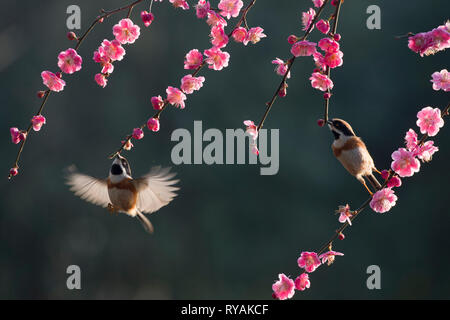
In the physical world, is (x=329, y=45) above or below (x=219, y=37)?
below

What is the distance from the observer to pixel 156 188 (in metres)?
1.64

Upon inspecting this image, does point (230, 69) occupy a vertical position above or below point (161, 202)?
above

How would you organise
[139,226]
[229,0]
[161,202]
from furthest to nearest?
[139,226]
[161,202]
[229,0]

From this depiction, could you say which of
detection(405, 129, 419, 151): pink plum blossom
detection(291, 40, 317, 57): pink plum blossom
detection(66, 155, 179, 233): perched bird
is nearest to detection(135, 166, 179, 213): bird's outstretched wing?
detection(66, 155, 179, 233): perched bird

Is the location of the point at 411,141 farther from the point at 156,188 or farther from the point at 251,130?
the point at 156,188

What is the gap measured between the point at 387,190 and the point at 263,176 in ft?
9.51

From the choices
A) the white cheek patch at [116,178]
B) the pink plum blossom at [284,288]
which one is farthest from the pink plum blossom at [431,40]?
the white cheek patch at [116,178]

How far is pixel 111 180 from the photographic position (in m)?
1.71

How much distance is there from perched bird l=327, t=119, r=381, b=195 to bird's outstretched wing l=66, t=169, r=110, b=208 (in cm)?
78

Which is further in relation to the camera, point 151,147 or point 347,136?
point 151,147

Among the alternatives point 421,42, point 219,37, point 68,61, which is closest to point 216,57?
point 219,37

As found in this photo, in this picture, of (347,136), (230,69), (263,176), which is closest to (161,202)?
(347,136)

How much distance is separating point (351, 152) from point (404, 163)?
26cm

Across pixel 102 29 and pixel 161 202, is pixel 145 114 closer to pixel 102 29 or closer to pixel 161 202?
pixel 102 29
